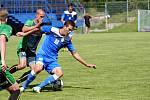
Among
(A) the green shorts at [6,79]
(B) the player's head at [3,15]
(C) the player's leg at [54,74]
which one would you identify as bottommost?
(C) the player's leg at [54,74]

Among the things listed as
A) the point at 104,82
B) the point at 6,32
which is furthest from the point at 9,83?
the point at 104,82

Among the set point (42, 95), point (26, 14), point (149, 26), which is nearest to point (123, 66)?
point (42, 95)

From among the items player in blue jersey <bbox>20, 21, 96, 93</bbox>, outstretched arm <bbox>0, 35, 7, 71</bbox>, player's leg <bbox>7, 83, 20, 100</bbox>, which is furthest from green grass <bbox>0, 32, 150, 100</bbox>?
outstretched arm <bbox>0, 35, 7, 71</bbox>

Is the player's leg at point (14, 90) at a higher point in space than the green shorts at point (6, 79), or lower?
lower

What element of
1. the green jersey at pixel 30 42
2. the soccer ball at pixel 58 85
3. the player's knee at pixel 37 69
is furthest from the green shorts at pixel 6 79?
the green jersey at pixel 30 42

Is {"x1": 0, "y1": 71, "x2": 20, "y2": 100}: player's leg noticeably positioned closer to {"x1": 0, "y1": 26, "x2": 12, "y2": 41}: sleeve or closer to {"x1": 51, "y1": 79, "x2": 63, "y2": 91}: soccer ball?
{"x1": 0, "y1": 26, "x2": 12, "y2": 41}: sleeve

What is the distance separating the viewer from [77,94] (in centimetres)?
1095

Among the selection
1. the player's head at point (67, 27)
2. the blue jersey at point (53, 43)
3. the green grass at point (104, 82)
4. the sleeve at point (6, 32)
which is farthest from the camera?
the blue jersey at point (53, 43)

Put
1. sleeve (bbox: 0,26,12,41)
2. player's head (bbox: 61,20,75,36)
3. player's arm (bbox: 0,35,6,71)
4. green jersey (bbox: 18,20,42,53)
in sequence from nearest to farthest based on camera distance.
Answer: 1. player's arm (bbox: 0,35,6,71)
2. sleeve (bbox: 0,26,12,41)
3. player's head (bbox: 61,20,75,36)
4. green jersey (bbox: 18,20,42,53)

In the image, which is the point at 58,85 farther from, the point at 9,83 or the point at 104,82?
the point at 9,83

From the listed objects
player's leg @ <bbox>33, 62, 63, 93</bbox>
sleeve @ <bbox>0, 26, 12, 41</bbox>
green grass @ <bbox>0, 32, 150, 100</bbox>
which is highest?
sleeve @ <bbox>0, 26, 12, 41</bbox>

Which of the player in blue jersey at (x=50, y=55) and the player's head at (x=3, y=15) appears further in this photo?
the player in blue jersey at (x=50, y=55)

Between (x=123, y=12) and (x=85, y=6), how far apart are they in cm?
526

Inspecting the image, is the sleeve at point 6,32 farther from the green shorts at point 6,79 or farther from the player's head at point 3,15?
the green shorts at point 6,79
